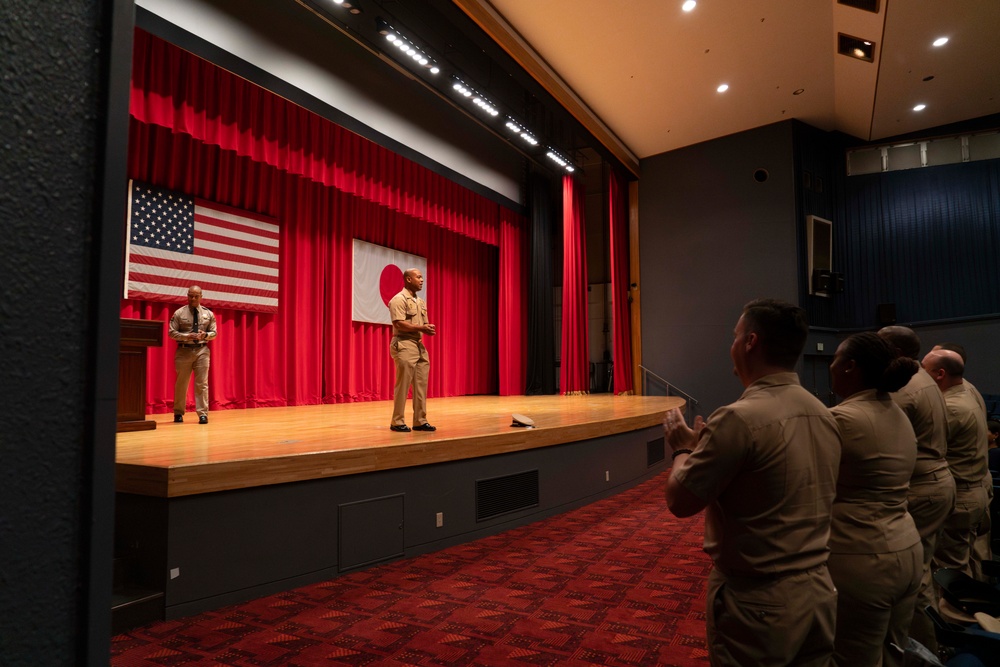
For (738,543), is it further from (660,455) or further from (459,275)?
(459,275)

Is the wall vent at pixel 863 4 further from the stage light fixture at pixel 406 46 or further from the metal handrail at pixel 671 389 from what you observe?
the metal handrail at pixel 671 389

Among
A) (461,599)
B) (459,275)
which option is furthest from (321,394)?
(461,599)

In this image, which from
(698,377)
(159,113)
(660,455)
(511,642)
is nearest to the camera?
(511,642)

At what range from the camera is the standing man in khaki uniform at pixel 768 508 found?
1.42 metres

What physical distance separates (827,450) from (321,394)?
862cm

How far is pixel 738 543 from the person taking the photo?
1.46m

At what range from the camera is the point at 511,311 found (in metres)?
12.7

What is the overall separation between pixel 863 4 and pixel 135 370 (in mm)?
8876

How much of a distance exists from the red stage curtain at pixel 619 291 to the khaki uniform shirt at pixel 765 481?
412 inches

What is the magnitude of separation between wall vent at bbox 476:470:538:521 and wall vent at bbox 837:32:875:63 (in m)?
7.31

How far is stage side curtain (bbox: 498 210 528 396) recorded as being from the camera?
1253 cm

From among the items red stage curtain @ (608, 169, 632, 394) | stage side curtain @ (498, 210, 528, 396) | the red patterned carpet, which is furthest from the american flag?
red stage curtain @ (608, 169, 632, 394)

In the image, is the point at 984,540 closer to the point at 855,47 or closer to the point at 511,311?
the point at 855,47

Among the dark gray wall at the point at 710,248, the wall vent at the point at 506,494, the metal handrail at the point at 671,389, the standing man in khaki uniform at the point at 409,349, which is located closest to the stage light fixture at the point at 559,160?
the dark gray wall at the point at 710,248
